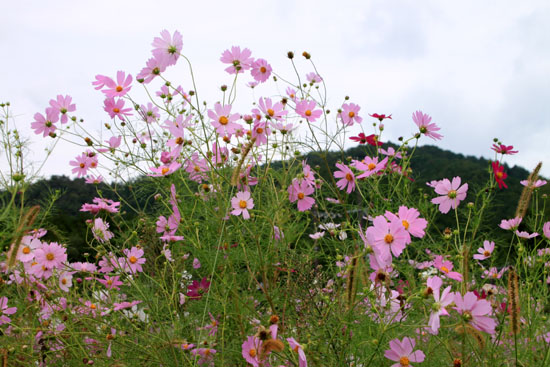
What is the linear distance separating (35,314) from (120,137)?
901mm

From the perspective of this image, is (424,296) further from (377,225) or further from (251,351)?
(251,351)

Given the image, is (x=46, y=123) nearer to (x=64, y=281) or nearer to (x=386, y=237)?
(x=64, y=281)

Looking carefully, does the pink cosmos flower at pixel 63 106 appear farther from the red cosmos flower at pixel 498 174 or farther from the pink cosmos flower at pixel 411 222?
the red cosmos flower at pixel 498 174

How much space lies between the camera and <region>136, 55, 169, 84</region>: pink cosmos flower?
169cm

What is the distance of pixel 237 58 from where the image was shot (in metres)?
1.88

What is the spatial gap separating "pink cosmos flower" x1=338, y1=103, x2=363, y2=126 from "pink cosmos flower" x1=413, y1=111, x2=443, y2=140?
1.61ft

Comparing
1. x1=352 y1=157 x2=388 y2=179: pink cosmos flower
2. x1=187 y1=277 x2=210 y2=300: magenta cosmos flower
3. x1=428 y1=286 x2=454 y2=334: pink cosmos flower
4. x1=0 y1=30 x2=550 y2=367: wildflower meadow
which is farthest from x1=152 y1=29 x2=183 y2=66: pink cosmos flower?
x1=428 y1=286 x2=454 y2=334: pink cosmos flower

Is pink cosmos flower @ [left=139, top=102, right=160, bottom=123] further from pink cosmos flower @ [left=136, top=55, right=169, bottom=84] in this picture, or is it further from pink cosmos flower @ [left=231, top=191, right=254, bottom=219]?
pink cosmos flower @ [left=231, top=191, right=254, bottom=219]

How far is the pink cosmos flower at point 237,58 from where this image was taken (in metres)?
1.87

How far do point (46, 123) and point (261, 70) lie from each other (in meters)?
1.01

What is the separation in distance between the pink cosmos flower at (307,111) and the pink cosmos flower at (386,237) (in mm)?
890

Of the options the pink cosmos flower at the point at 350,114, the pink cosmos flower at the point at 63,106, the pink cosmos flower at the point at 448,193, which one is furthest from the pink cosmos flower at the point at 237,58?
the pink cosmos flower at the point at 448,193

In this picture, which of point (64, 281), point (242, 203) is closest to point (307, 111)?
point (242, 203)

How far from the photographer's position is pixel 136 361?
68.0 inches
